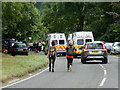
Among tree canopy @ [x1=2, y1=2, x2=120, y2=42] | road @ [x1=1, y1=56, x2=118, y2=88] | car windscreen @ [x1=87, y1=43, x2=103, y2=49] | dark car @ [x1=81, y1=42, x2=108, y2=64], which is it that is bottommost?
A: road @ [x1=1, y1=56, x2=118, y2=88]

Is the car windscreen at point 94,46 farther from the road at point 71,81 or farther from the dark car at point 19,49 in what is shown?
the dark car at point 19,49

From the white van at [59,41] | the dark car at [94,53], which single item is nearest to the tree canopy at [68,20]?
the white van at [59,41]

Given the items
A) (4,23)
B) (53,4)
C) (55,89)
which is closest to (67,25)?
(53,4)

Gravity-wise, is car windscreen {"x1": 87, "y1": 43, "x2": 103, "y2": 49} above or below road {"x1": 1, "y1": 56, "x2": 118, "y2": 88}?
above

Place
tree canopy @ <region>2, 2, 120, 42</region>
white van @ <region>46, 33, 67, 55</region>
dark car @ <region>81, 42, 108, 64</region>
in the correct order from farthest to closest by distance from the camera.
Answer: tree canopy @ <region>2, 2, 120, 42</region>, white van @ <region>46, 33, 67, 55</region>, dark car @ <region>81, 42, 108, 64</region>

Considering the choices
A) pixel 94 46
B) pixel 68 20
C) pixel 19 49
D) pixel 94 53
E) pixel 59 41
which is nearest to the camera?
pixel 94 53

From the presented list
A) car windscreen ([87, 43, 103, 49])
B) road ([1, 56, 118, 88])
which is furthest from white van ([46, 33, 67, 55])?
road ([1, 56, 118, 88])

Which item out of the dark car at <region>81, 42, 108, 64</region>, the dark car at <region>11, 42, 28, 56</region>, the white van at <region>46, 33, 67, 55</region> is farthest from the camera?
the white van at <region>46, 33, 67, 55</region>

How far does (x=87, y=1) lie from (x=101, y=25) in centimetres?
457

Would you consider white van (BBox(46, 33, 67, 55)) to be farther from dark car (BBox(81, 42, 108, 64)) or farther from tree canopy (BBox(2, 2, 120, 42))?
dark car (BBox(81, 42, 108, 64))

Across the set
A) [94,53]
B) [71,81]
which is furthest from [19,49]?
[71,81]

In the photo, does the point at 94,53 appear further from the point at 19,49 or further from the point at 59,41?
the point at 19,49

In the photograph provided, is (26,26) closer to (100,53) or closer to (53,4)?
(53,4)

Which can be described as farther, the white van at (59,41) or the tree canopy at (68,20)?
the tree canopy at (68,20)
